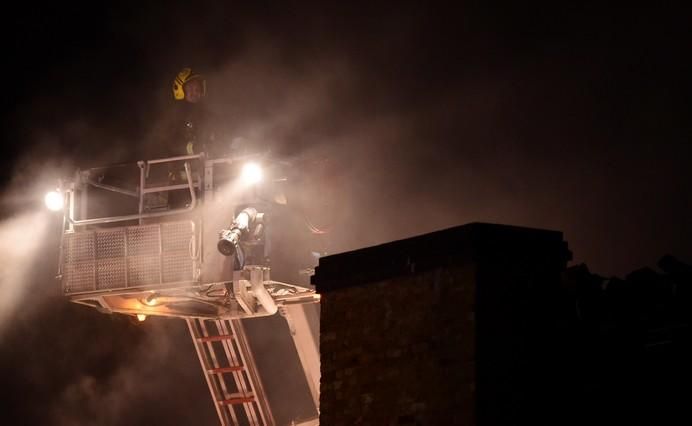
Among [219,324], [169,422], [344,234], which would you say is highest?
[344,234]

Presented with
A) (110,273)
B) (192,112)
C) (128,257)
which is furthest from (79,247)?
(192,112)

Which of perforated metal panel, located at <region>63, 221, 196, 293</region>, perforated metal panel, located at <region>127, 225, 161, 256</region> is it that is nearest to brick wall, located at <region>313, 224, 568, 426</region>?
perforated metal panel, located at <region>63, 221, 196, 293</region>

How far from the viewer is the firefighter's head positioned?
17.2 metres

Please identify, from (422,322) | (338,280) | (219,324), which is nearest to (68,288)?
(219,324)

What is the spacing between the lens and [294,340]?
1748 centimetres

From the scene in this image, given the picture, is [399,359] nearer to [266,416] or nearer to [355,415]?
[355,415]

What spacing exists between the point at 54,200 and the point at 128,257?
4.90 ft

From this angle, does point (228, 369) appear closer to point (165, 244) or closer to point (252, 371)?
point (252, 371)

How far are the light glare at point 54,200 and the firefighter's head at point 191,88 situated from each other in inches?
82.2

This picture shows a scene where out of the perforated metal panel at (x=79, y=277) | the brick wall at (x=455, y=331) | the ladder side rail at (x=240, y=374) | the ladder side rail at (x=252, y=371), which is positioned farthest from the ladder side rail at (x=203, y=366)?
the brick wall at (x=455, y=331)

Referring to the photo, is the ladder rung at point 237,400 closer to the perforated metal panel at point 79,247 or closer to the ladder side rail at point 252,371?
the ladder side rail at point 252,371

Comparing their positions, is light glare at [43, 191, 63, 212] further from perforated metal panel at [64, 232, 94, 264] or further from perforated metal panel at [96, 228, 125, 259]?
perforated metal panel at [96, 228, 125, 259]

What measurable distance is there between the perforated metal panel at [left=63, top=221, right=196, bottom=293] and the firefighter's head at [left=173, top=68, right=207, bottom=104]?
1.96 m

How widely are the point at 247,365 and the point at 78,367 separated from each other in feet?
12.9
